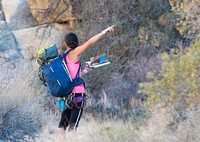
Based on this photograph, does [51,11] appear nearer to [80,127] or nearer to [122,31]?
[122,31]

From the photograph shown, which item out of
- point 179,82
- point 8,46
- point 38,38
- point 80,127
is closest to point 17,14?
point 8,46

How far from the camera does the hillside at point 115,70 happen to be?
18.1 ft

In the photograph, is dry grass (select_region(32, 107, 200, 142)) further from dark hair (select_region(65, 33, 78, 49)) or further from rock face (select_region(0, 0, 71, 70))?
rock face (select_region(0, 0, 71, 70))

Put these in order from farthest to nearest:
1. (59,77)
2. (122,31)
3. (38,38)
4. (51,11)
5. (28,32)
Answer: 1. (28,32)
2. (51,11)
3. (38,38)
4. (122,31)
5. (59,77)

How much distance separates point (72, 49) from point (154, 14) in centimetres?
701

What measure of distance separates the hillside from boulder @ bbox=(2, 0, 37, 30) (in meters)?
0.03

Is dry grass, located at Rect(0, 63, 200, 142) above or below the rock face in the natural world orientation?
above

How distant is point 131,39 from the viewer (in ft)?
46.1

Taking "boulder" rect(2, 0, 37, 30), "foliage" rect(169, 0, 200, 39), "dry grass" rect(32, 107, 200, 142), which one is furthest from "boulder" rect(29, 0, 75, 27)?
"foliage" rect(169, 0, 200, 39)

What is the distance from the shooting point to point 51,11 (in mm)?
16469

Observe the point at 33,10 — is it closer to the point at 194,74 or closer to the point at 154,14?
the point at 154,14

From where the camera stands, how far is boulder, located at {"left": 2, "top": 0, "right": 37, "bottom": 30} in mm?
17562

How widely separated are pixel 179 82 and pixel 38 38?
37.4ft

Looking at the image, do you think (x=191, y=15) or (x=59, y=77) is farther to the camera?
(x=59, y=77)
